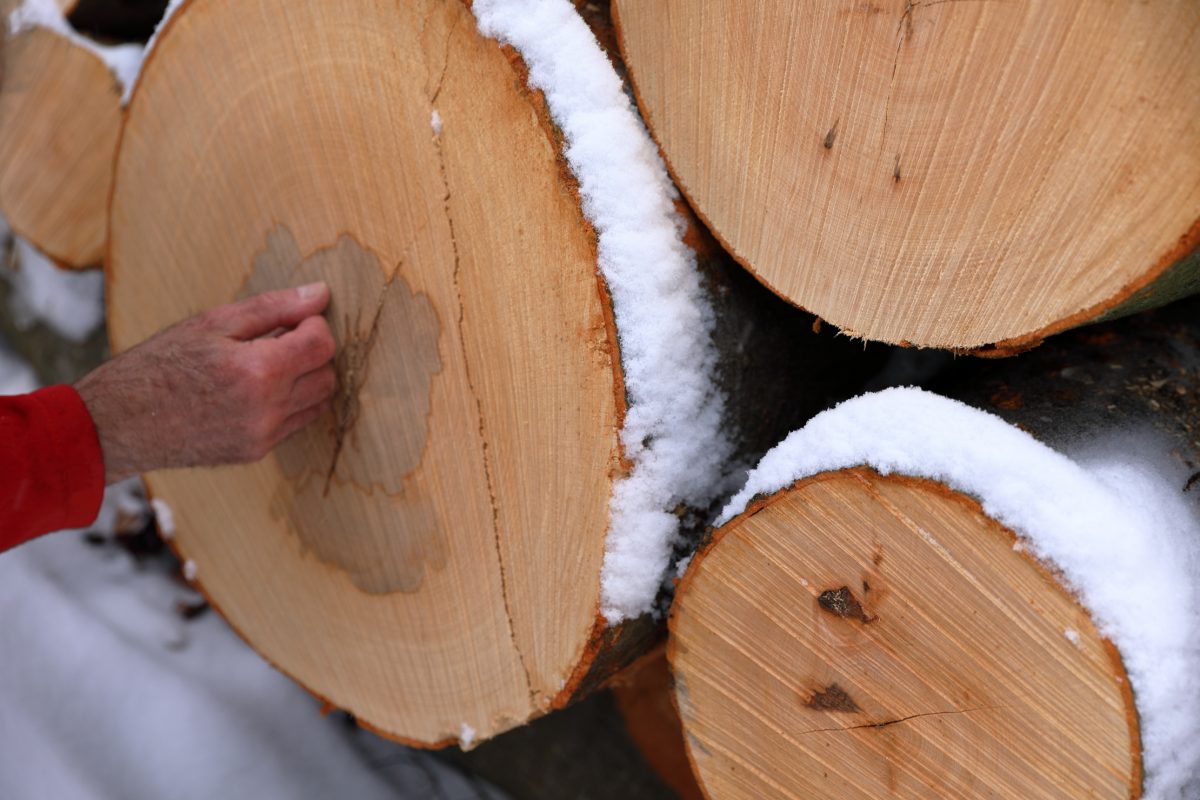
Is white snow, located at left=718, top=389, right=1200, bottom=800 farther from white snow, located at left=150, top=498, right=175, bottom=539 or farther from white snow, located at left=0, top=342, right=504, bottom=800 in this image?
white snow, located at left=0, top=342, right=504, bottom=800

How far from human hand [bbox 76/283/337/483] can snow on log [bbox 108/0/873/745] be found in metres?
0.04

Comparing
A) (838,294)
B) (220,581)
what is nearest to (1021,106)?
(838,294)

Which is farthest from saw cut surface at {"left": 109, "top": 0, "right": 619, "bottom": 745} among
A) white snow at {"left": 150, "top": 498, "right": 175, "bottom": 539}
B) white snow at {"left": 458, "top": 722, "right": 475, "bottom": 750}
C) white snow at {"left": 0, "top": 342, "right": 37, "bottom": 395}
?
white snow at {"left": 0, "top": 342, "right": 37, "bottom": 395}

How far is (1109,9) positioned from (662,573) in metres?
0.64

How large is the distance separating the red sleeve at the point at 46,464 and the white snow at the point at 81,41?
81 centimetres

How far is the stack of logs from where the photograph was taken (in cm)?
69

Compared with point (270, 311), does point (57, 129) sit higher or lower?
lower

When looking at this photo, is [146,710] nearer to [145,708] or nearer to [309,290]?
[145,708]

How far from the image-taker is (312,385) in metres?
1.15

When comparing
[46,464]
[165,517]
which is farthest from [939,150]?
[165,517]

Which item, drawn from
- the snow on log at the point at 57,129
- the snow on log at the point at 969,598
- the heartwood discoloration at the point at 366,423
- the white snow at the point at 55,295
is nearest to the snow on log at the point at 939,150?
the snow on log at the point at 969,598

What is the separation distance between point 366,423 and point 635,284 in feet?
1.47

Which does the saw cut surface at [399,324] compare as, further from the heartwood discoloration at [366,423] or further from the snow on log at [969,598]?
the snow on log at [969,598]

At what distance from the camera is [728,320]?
3.20 ft
